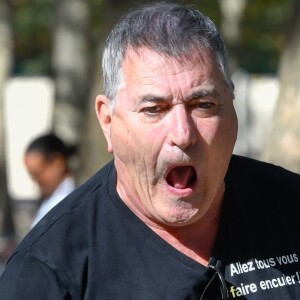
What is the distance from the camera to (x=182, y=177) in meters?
2.98

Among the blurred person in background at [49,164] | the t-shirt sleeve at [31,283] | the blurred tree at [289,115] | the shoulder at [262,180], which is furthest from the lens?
the blurred person in background at [49,164]

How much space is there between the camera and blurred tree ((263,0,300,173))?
22.5ft

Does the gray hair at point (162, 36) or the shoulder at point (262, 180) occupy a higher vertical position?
the gray hair at point (162, 36)

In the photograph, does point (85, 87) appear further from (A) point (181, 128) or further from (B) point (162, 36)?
(A) point (181, 128)

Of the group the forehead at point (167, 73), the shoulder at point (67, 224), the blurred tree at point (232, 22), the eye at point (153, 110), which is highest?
the forehead at point (167, 73)

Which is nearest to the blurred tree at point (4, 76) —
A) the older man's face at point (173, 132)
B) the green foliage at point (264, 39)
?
the green foliage at point (264, 39)

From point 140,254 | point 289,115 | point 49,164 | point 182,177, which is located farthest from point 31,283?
point 49,164

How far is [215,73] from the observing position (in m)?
2.98

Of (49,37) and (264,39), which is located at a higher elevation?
(264,39)

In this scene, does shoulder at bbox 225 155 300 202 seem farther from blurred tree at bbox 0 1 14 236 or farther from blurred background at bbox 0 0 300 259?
blurred tree at bbox 0 1 14 236

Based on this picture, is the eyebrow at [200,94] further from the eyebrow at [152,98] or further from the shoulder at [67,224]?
the shoulder at [67,224]

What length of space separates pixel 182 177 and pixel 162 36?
403 millimetres

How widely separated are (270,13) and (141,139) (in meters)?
27.1

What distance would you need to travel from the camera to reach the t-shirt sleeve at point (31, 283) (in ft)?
9.34
